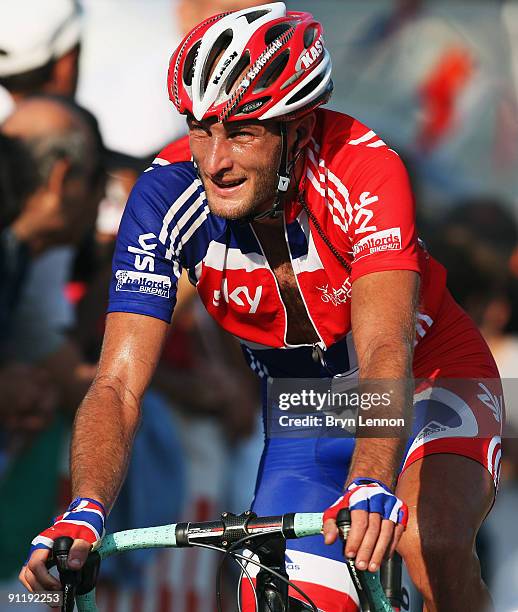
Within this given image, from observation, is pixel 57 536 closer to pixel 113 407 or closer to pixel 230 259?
pixel 113 407

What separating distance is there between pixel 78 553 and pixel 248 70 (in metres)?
1.90

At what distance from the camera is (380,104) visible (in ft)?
35.4

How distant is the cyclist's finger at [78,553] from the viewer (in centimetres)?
360

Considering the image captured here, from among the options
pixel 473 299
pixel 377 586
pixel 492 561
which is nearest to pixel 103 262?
pixel 473 299

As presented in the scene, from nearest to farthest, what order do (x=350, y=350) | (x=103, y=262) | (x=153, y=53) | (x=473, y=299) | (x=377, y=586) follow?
(x=377, y=586) < (x=350, y=350) < (x=103, y=262) < (x=153, y=53) < (x=473, y=299)

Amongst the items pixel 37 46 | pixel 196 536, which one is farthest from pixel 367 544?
pixel 37 46

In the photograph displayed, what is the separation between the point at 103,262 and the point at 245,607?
4.24 meters

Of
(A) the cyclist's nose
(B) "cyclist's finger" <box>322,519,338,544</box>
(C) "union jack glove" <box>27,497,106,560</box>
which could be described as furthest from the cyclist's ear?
(B) "cyclist's finger" <box>322,519,338,544</box>

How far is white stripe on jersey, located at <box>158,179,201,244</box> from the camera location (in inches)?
187

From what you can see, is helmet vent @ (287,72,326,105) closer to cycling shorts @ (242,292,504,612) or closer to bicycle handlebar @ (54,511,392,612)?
cycling shorts @ (242,292,504,612)

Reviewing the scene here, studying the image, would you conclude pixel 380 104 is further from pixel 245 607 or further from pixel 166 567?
pixel 245 607

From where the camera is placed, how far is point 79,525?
3.74m

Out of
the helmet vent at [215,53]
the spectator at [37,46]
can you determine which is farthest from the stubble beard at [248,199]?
the spectator at [37,46]

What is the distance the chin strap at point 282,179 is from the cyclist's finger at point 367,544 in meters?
1.63
